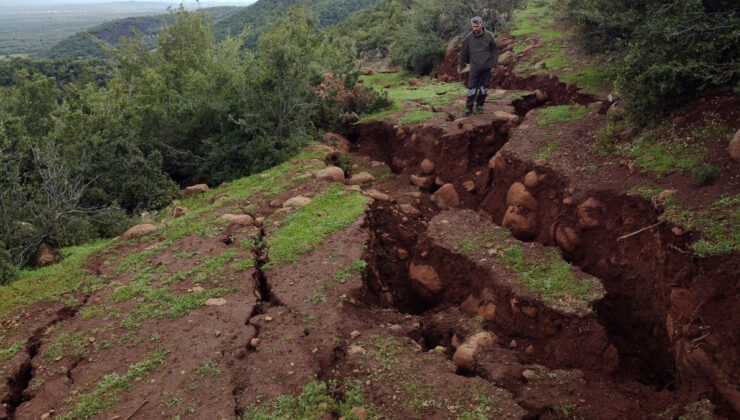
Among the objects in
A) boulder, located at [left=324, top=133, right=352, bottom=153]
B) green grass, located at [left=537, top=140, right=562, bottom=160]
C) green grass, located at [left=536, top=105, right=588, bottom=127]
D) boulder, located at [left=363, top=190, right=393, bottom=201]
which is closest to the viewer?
green grass, located at [left=537, top=140, right=562, bottom=160]

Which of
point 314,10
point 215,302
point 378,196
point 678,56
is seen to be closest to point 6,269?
point 215,302

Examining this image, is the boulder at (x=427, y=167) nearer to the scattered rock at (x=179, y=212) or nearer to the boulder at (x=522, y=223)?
the boulder at (x=522, y=223)

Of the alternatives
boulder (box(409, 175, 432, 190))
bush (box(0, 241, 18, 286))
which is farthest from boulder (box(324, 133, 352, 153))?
bush (box(0, 241, 18, 286))

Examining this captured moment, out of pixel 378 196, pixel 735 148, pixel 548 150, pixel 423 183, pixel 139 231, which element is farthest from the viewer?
pixel 423 183

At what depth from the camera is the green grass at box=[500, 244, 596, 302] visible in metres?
5.34

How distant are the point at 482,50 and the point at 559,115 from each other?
77.1 inches

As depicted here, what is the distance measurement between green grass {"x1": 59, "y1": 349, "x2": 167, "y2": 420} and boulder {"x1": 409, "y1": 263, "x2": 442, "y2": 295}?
10.6 ft

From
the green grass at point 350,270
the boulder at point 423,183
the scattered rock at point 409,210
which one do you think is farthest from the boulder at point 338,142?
the green grass at point 350,270

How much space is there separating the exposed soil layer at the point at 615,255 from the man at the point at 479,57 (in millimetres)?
716

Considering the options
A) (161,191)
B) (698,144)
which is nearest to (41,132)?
(161,191)

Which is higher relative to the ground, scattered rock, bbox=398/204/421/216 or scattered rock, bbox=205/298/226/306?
scattered rock, bbox=398/204/421/216

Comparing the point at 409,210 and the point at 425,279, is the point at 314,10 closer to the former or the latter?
the point at 409,210

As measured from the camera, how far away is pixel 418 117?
1058 cm

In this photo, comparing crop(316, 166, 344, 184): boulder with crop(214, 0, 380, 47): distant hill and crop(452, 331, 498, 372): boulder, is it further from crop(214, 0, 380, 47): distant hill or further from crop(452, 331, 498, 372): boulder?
crop(214, 0, 380, 47): distant hill
